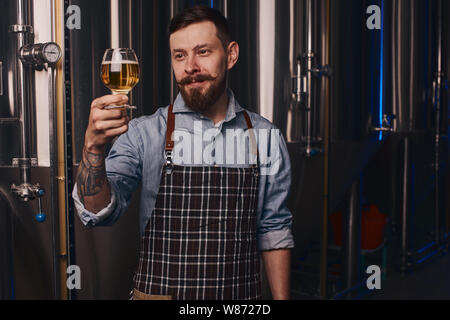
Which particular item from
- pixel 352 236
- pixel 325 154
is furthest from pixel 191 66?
pixel 352 236

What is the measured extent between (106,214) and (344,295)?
6.34 feet

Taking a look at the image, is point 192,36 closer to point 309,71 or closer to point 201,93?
point 201,93

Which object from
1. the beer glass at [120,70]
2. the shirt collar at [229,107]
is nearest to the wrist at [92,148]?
the beer glass at [120,70]

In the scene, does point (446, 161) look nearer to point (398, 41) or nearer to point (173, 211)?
point (398, 41)

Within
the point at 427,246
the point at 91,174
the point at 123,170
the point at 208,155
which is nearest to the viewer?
the point at 91,174

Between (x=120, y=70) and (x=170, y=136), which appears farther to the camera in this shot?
(x=170, y=136)

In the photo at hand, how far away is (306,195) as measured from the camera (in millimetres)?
2555

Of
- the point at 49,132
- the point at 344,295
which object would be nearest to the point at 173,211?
the point at 49,132

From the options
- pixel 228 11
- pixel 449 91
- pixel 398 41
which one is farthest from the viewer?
pixel 449 91

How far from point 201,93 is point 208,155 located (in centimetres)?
18

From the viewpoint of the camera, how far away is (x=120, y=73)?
1162 millimetres

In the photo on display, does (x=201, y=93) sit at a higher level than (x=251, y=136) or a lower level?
higher
